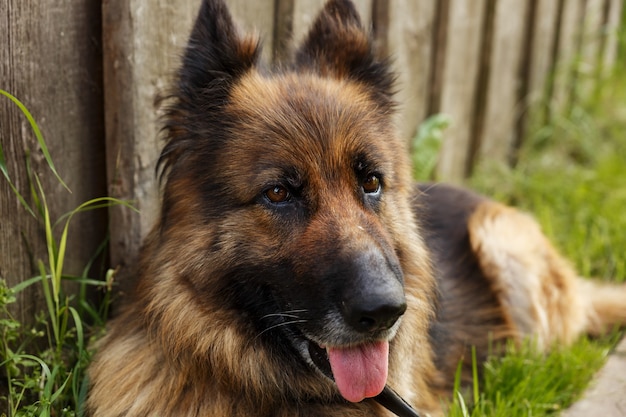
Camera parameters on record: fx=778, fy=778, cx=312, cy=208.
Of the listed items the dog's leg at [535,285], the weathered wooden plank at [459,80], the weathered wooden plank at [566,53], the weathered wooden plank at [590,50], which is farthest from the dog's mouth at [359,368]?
the weathered wooden plank at [590,50]

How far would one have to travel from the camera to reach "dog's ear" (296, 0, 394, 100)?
11.0 feet

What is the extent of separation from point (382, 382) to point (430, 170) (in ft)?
8.97

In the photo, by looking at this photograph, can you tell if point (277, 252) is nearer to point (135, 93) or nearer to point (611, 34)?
point (135, 93)

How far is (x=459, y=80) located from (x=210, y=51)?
2.93 meters

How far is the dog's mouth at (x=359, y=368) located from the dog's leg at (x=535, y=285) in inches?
60.4

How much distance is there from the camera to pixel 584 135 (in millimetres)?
6566

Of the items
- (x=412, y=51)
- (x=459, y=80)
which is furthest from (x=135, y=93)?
(x=459, y=80)

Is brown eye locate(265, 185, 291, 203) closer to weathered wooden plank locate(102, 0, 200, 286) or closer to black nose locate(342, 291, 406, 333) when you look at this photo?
black nose locate(342, 291, 406, 333)

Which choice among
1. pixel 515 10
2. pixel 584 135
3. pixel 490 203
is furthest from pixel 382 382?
pixel 584 135

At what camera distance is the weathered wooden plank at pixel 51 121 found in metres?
3.00

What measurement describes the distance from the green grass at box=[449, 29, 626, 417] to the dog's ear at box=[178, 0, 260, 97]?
1.64m

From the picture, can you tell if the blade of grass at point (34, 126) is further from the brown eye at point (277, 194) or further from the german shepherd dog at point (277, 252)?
the brown eye at point (277, 194)

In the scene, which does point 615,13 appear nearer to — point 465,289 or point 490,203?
point 490,203

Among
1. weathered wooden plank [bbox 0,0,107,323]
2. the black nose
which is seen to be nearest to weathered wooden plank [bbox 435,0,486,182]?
weathered wooden plank [bbox 0,0,107,323]
